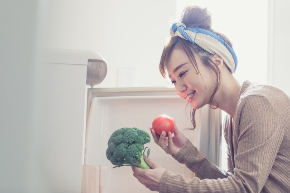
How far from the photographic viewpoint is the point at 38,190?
20 centimetres

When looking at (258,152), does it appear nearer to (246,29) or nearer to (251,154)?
(251,154)

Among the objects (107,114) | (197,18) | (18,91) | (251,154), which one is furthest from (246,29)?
(18,91)

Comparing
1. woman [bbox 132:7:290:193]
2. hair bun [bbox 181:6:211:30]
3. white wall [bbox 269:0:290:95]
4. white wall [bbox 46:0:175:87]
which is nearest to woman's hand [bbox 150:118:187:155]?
woman [bbox 132:7:290:193]

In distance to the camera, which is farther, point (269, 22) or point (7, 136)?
point (269, 22)

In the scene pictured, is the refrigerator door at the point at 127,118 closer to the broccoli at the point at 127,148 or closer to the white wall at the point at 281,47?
the broccoli at the point at 127,148

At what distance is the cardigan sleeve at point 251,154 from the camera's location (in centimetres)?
91

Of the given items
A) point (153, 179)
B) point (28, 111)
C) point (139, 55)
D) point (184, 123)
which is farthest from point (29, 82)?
point (139, 55)

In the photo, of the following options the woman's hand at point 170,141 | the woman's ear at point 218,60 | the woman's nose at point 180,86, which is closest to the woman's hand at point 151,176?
the woman's hand at point 170,141

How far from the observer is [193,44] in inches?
44.9

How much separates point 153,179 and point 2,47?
32.7 inches

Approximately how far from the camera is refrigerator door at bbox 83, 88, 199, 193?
1.36 m

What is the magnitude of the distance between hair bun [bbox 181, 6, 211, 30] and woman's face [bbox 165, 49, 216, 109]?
0.12 metres

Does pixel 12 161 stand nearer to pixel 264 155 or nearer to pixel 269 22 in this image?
pixel 264 155

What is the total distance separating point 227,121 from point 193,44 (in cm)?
31
